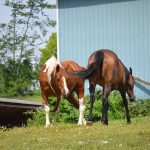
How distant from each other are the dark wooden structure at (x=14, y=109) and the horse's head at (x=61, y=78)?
4.95 meters

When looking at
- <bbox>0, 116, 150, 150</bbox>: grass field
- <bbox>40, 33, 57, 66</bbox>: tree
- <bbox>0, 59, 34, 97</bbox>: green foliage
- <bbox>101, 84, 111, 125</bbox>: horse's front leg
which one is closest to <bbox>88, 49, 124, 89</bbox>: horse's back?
<bbox>101, 84, 111, 125</bbox>: horse's front leg

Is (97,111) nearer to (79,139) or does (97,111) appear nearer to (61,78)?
(61,78)

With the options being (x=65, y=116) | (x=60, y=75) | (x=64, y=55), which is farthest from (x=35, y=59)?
(x=60, y=75)

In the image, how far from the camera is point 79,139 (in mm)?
9781

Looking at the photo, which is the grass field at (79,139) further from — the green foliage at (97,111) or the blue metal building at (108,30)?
the blue metal building at (108,30)

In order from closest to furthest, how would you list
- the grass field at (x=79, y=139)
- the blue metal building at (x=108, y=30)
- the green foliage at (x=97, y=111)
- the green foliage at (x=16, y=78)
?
the grass field at (x=79, y=139) < the green foliage at (x=97, y=111) < the blue metal building at (x=108, y=30) < the green foliage at (x=16, y=78)

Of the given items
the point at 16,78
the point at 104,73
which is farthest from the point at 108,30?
the point at 16,78

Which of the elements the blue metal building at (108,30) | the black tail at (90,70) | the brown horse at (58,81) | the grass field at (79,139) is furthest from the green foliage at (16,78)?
the grass field at (79,139)

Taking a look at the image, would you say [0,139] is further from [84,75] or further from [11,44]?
[11,44]

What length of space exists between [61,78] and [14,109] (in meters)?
7.07

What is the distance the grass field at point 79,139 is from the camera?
29.2 ft

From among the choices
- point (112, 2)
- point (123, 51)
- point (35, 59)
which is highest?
point (112, 2)

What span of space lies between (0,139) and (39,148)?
2.03 m

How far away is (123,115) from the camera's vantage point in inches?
703
